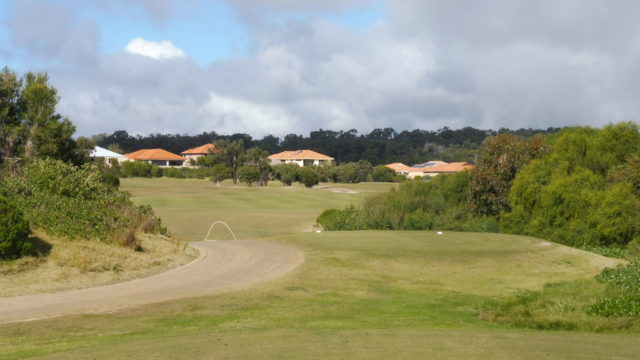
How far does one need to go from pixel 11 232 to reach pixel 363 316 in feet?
30.2

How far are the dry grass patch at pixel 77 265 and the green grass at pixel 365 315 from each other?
3427 mm

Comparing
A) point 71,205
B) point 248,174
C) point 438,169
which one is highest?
point 438,169

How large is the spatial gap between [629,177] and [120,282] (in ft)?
103

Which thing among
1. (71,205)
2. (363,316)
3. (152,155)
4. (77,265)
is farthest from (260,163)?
(363,316)

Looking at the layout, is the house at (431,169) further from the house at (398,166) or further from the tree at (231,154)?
the tree at (231,154)

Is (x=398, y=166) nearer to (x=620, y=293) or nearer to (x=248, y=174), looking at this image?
(x=248, y=174)

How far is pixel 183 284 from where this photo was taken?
57.2ft

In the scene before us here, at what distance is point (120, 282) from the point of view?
688 inches

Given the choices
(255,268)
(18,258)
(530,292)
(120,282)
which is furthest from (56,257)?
(530,292)

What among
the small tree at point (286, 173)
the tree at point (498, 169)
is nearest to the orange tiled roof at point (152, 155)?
the small tree at point (286, 173)

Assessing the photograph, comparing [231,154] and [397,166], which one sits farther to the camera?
[397,166]

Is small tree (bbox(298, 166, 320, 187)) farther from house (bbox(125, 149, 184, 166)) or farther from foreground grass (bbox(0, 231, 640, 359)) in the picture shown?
foreground grass (bbox(0, 231, 640, 359))

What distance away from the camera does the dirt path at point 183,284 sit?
14.1 metres

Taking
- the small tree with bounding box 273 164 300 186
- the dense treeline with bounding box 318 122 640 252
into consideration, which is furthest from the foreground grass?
the small tree with bounding box 273 164 300 186
